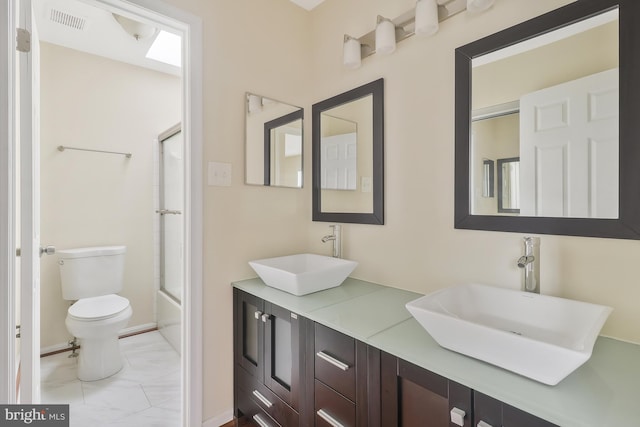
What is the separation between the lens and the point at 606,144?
1007 mm

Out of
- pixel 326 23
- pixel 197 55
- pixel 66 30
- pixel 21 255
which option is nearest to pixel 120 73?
pixel 66 30

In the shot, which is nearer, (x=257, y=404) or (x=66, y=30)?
(x=257, y=404)

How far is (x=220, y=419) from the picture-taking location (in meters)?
1.64

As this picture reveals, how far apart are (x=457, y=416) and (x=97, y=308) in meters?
2.47

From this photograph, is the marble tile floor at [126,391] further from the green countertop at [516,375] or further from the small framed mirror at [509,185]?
the small framed mirror at [509,185]

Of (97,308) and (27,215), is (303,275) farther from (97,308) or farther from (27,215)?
(97,308)

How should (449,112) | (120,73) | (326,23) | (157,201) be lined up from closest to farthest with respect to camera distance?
1. (449,112)
2. (326,23)
3. (120,73)
4. (157,201)

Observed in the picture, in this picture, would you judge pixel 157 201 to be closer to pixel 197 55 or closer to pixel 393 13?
pixel 197 55

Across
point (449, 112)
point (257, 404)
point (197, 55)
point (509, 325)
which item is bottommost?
point (257, 404)

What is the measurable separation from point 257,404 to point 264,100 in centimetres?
168

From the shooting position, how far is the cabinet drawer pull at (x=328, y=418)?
3.62ft

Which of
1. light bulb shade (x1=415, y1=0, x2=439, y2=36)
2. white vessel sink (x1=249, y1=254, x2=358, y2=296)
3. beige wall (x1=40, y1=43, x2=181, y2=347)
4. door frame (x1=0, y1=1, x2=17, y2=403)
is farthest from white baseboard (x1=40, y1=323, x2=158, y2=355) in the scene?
light bulb shade (x1=415, y1=0, x2=439, y2=36)

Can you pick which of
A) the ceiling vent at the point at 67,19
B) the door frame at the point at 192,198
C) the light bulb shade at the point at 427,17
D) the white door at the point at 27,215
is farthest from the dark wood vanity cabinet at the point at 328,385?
the ceiling vent at the point at 67,19

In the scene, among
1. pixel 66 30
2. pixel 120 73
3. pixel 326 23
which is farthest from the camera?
pixel 120 73
